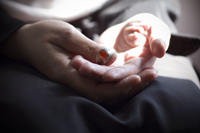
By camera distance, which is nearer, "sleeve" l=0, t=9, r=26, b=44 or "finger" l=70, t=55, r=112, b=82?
"finger" l=70, t=55, r=112, b=82

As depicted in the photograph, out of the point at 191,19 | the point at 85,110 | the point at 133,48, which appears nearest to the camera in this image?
the point at 85,110

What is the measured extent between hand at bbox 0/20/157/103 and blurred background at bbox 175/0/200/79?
48.8 inches

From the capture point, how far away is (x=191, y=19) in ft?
4.66

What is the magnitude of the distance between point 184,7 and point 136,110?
4.60 feet

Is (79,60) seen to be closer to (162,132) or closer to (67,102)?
(67,102)

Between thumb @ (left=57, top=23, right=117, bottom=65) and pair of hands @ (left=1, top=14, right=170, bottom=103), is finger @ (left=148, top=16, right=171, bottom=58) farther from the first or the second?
thumb @ (left=57, top=23, right=117, bottom=65)

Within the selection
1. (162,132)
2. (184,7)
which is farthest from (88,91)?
(184,7)

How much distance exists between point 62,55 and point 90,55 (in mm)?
90

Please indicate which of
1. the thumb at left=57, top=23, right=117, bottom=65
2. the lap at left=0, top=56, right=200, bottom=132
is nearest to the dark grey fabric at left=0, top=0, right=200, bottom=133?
the lap at left=0, top=56, right=200, bottom=132

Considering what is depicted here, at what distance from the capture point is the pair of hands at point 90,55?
395mm

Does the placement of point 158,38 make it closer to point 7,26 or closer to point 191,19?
point 7,26

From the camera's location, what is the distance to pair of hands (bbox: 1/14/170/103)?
Answer: 395 millimetres

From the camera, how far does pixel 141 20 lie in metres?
0.60

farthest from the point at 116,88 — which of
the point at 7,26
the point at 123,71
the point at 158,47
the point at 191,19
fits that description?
the point at 191,19
